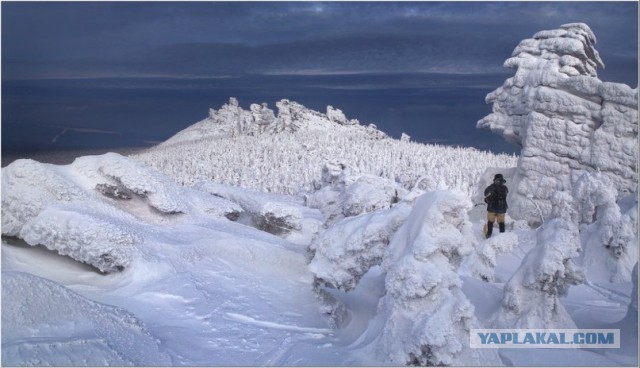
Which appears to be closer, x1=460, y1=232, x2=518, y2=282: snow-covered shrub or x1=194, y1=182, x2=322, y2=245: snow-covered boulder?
x1=460, y1=232, x2=518, y2=282: snow-covered shrub

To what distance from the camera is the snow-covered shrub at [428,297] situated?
771 centimetres

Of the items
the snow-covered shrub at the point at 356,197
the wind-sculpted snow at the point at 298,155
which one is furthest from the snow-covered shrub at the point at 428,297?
the wind-sculpted snow at the point at 298,155

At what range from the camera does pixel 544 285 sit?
916 centimetres

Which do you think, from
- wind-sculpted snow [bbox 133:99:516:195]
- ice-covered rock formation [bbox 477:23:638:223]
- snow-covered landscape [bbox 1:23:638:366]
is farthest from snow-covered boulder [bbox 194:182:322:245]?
ice-covered rock formation [bbox 477:23:638:223]

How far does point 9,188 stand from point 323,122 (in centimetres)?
5332

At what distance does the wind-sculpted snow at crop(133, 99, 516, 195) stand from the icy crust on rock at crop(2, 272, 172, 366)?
13.0m

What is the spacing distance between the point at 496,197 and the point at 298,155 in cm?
2852

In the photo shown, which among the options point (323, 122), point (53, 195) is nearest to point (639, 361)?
point (53, 195)

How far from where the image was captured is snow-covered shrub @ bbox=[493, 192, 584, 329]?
29.8 ft

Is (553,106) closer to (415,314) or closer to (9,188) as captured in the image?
(415,314)

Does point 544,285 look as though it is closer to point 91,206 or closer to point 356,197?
point 356,197

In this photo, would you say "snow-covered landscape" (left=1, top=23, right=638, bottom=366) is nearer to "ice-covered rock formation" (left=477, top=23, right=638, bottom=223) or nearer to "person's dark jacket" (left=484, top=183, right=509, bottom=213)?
"person's dark jacket" (left=484, top=183, right=509, bottom=213)

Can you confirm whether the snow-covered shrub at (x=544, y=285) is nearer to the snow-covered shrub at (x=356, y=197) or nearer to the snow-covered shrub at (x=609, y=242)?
the snow-covered shrub at (x=356, y=197)

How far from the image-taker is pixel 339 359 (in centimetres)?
833
